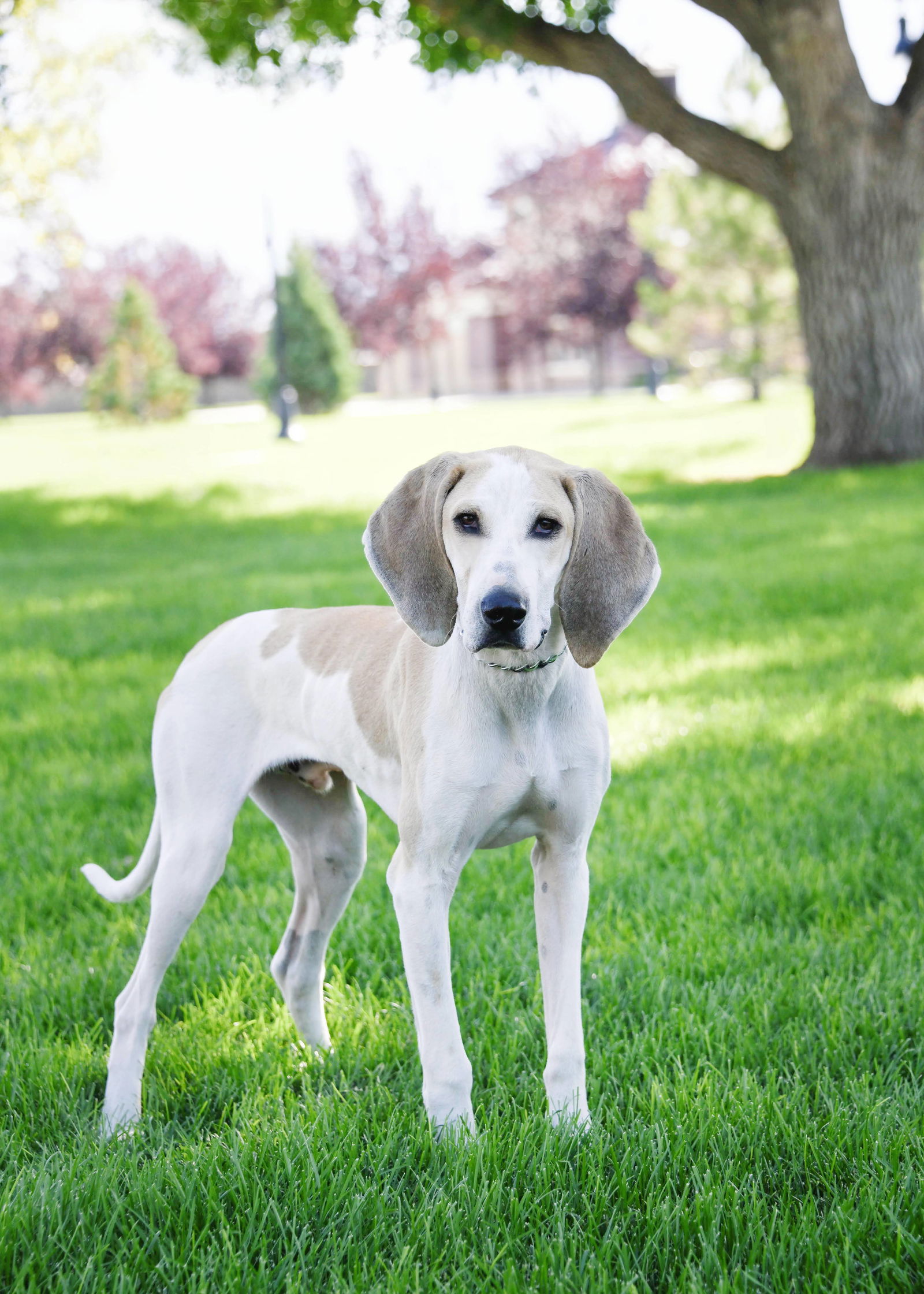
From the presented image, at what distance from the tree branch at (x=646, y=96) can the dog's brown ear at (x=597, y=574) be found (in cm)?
1244

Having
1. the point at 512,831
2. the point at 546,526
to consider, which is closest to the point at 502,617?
the point at 546,526

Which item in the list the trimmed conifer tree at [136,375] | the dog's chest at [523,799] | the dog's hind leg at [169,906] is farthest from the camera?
the trimmed conifer tree at [136,375]

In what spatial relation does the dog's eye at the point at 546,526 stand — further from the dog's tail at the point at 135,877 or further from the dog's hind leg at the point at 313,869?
the dog's tail at the point at 135,877

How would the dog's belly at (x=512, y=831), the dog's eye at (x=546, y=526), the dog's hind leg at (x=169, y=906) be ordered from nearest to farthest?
1. the dog's eye at (x=546, y=526)
2. the dog's belly at (x=512, y=831)
3. the dog's hind leg at (x=169, y=906)

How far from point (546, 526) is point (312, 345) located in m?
47.4

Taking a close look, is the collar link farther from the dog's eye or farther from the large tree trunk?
the large tree trunk

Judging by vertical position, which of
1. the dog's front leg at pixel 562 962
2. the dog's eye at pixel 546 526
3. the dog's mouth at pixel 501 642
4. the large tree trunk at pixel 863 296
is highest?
the large tree trunk at pixel 863 296

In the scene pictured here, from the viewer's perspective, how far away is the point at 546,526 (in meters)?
2.27

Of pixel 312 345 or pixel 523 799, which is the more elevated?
pixel 312 345

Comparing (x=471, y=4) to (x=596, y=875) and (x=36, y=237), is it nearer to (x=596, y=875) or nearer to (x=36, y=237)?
(x=36, y=237)

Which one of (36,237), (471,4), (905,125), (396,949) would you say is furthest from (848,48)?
(396,949)

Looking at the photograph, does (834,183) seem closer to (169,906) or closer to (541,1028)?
(541,1028)

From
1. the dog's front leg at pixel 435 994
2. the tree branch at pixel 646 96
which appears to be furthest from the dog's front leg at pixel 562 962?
the tree branch at pixel 646 96

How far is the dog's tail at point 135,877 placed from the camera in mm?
3098
